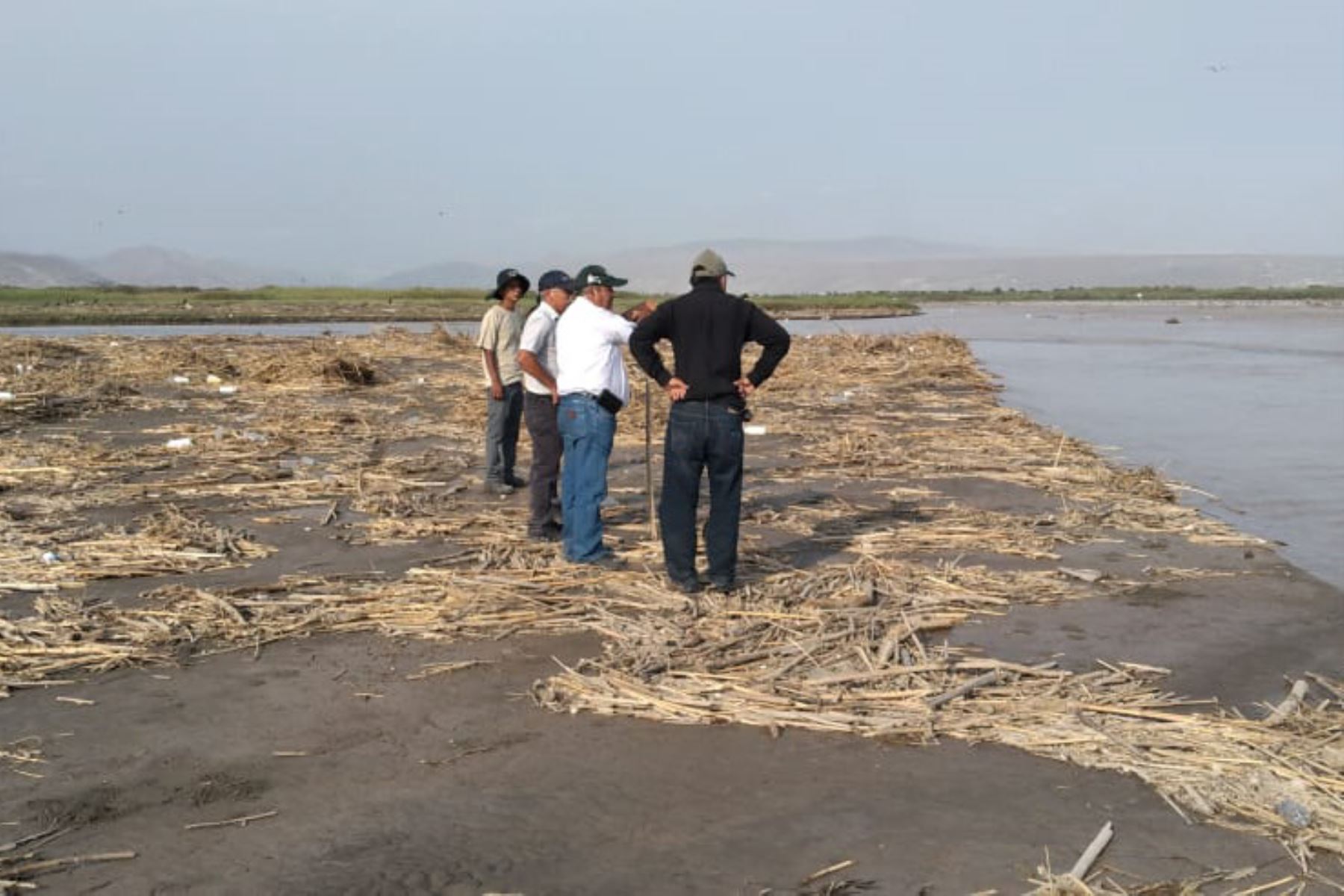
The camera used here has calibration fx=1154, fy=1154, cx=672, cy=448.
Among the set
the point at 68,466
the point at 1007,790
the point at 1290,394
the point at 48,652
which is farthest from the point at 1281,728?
the point at 1290,394

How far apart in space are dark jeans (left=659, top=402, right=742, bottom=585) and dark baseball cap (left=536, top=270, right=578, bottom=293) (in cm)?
189

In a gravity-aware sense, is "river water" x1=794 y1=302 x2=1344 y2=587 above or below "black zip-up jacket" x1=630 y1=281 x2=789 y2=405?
below

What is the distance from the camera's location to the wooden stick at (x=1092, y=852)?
3611mm

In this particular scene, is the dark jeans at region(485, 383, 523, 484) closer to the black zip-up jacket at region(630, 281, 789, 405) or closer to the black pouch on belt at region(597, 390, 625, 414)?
the black pouch on belt at region(597, 390, 625, 414)

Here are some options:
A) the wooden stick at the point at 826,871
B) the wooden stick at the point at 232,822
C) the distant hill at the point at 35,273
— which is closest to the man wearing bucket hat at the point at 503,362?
the wooden stick at the point at 232,822

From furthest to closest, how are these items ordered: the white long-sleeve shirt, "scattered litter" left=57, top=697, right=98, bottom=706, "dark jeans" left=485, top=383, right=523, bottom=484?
"dark jeans" left=485, top=383, right=523, bottom=484, the white long-sleeve shirt, "scattered litter" left=57, top=697, right=98, bottom=706

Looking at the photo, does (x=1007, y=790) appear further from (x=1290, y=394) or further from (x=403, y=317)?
(x=403, y=317)

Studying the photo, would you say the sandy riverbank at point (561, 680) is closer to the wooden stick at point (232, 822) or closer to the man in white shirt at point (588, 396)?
the wooden stick at point (232, 822)

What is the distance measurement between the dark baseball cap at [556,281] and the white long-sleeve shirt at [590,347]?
0.80 meters

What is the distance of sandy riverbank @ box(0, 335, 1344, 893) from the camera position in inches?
151

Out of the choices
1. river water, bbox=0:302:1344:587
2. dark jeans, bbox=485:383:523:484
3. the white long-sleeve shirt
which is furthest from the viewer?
river water, bbox=0:302:1344:587

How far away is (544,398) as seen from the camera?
847 cm

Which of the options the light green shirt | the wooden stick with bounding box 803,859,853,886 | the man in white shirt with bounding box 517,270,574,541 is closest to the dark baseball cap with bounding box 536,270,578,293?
the man in white shirt with bounding box 517,270,574,541

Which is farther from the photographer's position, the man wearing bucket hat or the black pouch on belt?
the man wearing bucket hat
